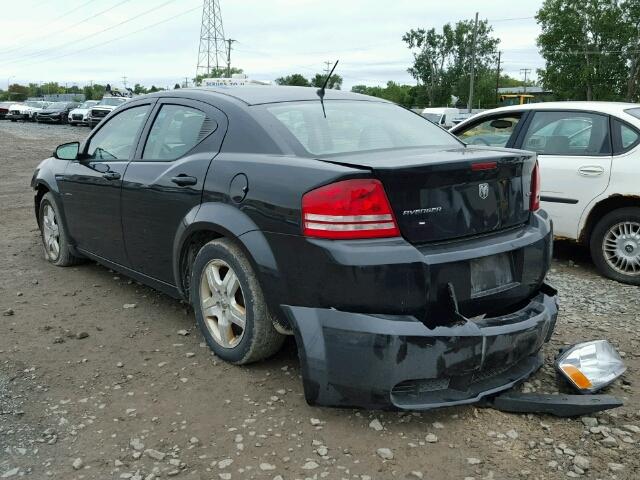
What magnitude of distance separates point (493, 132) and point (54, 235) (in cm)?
438

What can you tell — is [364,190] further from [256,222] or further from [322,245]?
[256,222]

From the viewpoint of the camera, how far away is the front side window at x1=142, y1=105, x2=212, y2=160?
3732mm

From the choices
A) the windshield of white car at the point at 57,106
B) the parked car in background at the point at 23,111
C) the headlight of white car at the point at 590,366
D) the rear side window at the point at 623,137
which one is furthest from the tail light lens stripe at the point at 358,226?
the parked car in background at the point at 23,111

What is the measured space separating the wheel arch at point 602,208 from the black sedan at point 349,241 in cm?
201

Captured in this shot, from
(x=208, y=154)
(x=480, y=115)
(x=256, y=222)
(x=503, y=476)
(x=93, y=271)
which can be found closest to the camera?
(x=503, y=476)

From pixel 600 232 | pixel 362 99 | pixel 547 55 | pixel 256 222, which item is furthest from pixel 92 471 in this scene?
pixel 547 55

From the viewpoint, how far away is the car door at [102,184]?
4.32 m

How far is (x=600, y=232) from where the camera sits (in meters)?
5.28

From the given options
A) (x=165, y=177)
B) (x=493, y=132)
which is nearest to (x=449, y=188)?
(x=165, y=177)

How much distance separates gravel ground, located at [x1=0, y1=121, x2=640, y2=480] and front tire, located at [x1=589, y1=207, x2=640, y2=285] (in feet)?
3.41

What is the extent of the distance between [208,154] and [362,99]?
45.9 inches

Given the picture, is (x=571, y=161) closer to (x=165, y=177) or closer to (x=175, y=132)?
(x=175, y=132)

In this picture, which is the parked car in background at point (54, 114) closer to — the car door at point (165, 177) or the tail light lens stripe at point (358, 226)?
the car door at point (165, 177)

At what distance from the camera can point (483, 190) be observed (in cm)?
297
